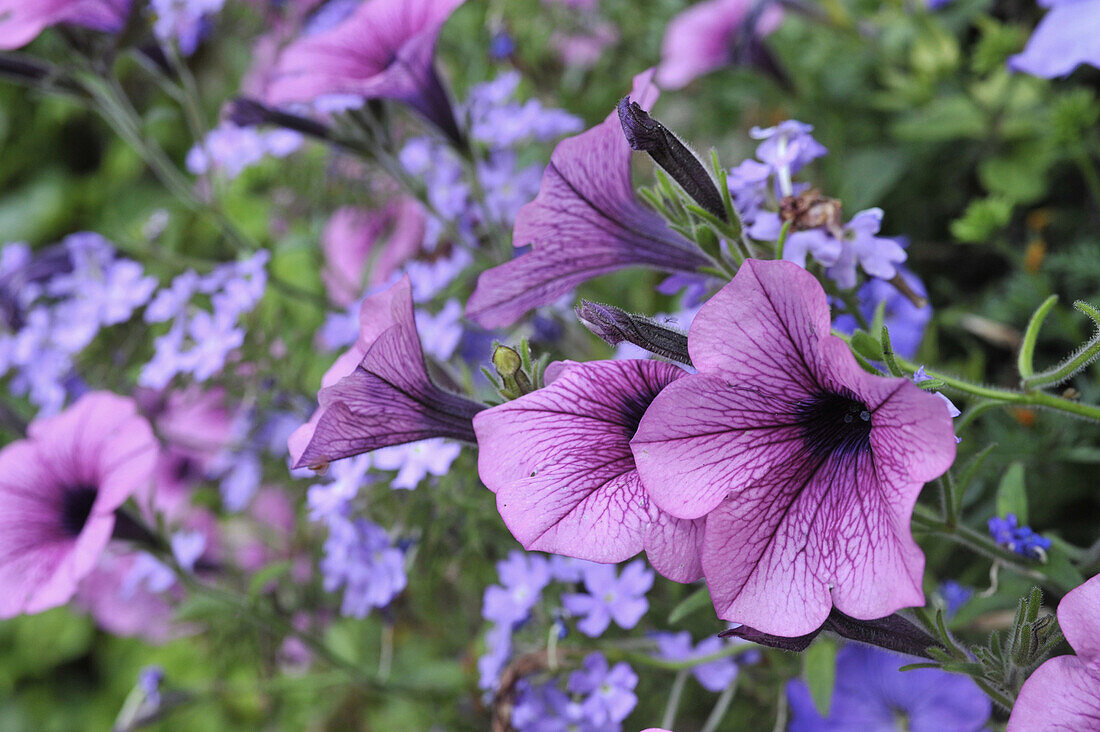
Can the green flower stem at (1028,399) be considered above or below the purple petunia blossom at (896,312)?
above

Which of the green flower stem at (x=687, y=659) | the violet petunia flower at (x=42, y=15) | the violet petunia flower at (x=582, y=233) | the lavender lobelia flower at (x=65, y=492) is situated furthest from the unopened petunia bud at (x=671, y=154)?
the violet petunia flower at (x=42, y=15)

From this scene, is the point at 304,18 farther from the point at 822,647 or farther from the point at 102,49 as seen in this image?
the point at 822,647

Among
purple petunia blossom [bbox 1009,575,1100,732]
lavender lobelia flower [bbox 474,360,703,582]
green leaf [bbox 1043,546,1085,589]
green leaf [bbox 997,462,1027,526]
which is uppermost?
lavender lobelia flower [bbox 474,360,703,582]

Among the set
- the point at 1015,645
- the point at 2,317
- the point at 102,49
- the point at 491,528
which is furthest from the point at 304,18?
the point at 1015,645

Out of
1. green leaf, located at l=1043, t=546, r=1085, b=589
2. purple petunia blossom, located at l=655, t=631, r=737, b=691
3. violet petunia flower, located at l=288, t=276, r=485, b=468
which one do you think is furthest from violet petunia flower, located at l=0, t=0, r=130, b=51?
green leaf, located at l=1043, t=546, r=1085, b=589

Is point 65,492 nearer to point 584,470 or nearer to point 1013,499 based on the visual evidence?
point 584,470

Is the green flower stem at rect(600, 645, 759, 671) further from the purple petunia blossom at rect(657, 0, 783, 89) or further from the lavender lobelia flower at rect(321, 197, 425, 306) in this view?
the purple petunia blossom at rect(657, 0, 783, 89)

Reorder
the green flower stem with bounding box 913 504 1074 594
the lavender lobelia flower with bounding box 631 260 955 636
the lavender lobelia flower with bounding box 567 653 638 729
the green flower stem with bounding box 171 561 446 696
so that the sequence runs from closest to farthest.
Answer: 1. the lavender lobelia flower with bounding box 631 260 955 636
2. the green flower stem with bounding box 913 504 1074 594
3. the lavender lobelia flower with bounding box 567 653 638 729
4. the green flower stem with bounding box 171 561 446 696

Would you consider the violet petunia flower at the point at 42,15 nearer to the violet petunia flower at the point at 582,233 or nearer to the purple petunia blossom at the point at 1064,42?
the violet petunia flower at the point at 582,233
